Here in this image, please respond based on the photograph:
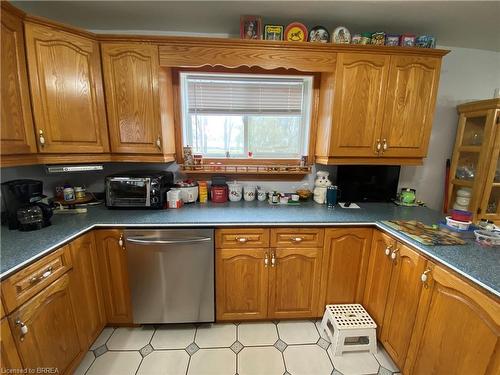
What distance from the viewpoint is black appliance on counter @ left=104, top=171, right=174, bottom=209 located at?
163cm

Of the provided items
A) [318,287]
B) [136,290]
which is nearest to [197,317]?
[136,290]

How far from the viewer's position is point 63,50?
4.47 feet

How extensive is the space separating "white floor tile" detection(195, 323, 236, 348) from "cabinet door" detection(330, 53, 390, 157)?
1583mm

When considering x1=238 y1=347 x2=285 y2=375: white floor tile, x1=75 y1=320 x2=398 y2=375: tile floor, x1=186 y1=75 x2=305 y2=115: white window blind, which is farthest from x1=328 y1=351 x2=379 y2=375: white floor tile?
x1=186 y1=75 x2=305 y2=115: white window blind

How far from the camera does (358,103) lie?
1625 millimetres

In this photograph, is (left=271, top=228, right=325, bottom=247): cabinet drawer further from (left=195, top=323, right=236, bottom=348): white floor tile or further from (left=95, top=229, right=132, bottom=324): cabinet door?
(left=95, top=229, right=132, bottom=324): cabinet door

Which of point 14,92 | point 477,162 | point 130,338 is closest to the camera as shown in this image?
point 14,92

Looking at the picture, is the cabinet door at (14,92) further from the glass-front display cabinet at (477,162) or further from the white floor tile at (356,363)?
the glass-front display cabinet at (477,162)

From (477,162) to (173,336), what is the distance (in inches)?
114

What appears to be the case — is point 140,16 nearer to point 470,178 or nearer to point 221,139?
point 221,139

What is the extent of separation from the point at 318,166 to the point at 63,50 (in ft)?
6.77

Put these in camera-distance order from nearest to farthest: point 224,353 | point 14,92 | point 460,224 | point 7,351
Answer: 1. point 7,351
2. point 14,92
3. point 460,224
4. point 224,353

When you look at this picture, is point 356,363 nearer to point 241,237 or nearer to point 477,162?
point 241,237

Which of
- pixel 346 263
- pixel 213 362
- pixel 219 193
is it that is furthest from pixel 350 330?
pixel 219 193
